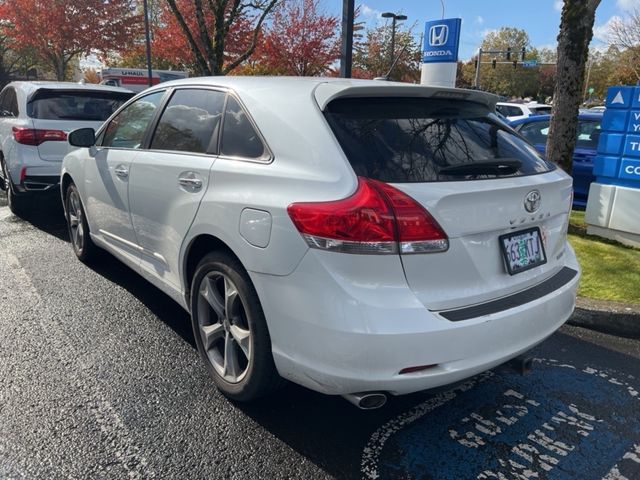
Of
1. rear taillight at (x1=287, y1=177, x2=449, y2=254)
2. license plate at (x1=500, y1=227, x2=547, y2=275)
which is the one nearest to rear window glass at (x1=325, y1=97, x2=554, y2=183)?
rear taillight at (x1=287, y1=177, x2=449, y2=254)

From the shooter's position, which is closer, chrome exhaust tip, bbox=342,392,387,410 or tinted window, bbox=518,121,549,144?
chrome exhaust tip, bbox=342,392,387,410

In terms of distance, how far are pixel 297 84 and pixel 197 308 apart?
1367 mm

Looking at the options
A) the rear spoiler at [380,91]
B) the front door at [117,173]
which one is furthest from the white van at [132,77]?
the rear spoiler at [380,91]

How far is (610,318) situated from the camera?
3893 mm

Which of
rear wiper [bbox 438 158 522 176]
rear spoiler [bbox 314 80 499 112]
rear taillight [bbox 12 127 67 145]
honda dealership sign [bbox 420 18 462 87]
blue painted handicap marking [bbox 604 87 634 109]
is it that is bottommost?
rear taillight [bbox 12 127 67 145]

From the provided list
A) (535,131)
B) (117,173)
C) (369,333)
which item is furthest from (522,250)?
(535,131)

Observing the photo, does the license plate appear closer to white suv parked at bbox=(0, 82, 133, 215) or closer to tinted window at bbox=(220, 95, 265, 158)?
tinted window at bbox=(220, 95, 265, 158)

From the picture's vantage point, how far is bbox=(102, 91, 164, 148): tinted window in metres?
3.74

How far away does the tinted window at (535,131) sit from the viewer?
347 inches

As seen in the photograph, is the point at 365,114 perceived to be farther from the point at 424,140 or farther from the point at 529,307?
the point at 529,307

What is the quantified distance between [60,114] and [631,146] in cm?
681

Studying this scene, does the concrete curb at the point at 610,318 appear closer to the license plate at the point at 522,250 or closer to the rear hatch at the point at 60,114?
the license plate at the point at 522,250

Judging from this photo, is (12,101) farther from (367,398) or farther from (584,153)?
(584,153)

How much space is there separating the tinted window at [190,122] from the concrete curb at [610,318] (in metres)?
3.01
